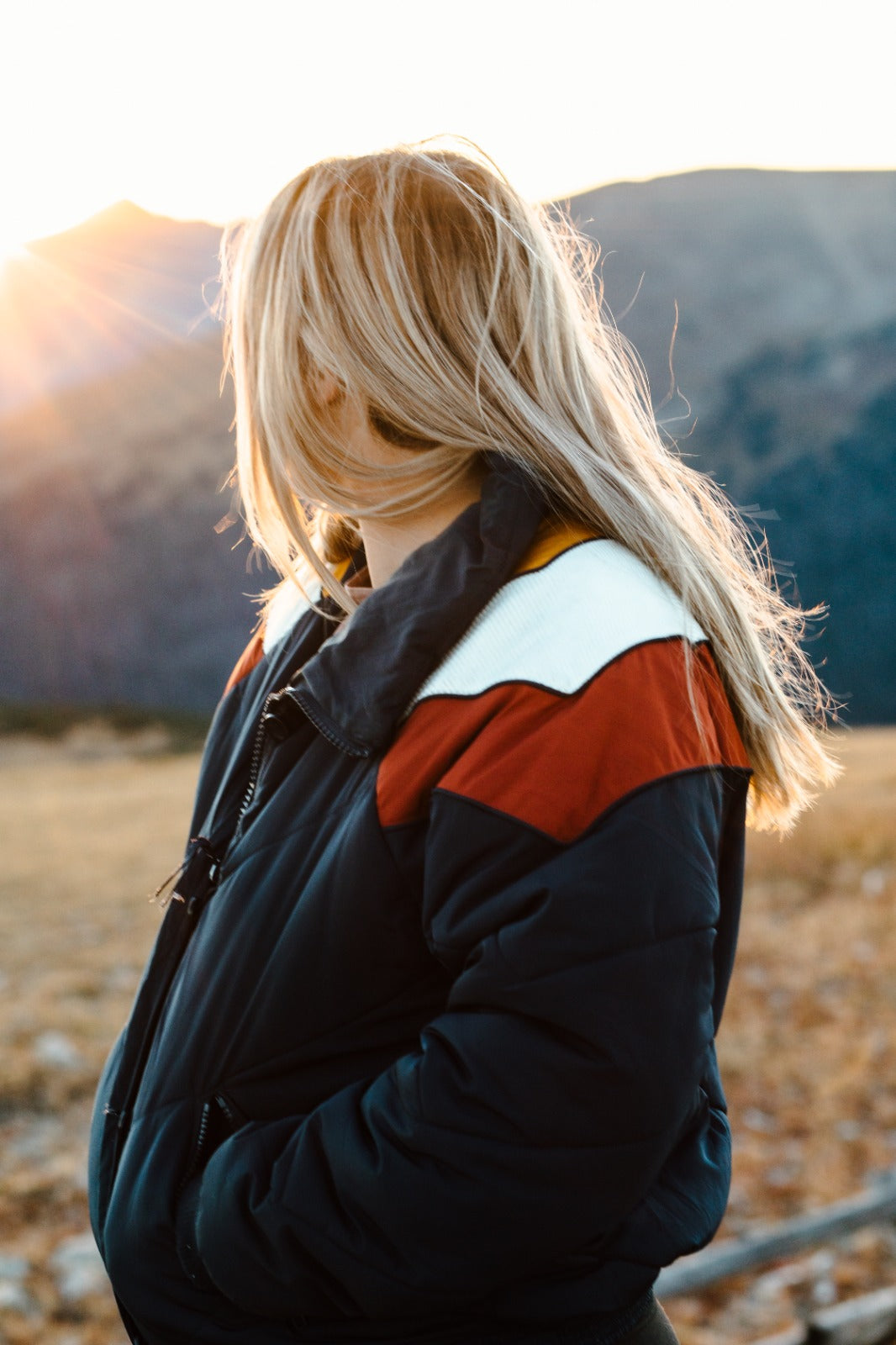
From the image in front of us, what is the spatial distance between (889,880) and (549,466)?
21.4ft

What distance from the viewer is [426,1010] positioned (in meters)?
1.24

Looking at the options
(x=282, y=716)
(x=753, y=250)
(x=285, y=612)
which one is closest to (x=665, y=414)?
(x=753, y=250)

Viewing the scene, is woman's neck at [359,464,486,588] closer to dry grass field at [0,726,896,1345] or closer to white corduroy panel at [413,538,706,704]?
white corduroy panel at [413,538,706,704]

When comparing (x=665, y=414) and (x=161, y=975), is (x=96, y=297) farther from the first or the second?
(x=161, y=975)

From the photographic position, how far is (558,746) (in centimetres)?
107

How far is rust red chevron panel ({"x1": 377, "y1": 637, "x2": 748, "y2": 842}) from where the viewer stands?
106 cm

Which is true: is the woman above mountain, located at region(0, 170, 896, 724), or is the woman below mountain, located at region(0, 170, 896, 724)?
above

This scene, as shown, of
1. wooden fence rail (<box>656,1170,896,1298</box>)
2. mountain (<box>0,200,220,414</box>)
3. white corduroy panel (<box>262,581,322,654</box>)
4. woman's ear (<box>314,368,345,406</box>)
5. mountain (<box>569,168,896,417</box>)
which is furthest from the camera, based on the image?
mountain (<box>569,168,896,417</box>)

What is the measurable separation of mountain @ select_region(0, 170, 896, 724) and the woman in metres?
17.8

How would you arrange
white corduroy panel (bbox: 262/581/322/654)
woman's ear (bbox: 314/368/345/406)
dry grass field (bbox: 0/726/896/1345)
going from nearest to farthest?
1. woman's ear (bbox: 314/368/345/406)
2. white corduroy panel (bbox: 262/581/322/654)
3. dry grass field (bbox: 0/726/896/1345)

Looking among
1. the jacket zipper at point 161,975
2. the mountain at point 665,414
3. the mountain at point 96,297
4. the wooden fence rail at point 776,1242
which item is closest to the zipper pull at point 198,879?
the jacket zipper at point 161,975

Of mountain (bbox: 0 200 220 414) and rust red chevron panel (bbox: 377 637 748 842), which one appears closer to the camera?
rust red chevron panel (bbox: 377 637 748 842)

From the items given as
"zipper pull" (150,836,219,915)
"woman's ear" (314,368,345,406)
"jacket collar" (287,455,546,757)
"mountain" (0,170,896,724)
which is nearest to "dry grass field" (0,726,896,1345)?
"zipper pull" (150,836,219,915)

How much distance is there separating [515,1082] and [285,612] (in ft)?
3.10
